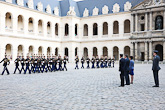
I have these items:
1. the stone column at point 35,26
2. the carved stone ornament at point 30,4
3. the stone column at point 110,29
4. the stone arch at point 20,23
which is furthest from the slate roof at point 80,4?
the stone arch at point 20,23

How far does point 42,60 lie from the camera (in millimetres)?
23031

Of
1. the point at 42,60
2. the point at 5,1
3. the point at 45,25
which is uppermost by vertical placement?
the point at 5,1

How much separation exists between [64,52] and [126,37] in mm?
14845

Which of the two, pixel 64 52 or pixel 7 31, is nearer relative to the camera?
pixel 7 31

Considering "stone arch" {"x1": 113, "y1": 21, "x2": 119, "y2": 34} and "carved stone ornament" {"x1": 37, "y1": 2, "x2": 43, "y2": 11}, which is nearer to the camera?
"carved stone ornament" {"x1": 37, "y1": 2, "x2": 43, "y2": 11}

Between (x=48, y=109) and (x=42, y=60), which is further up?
(x=42, y=60)

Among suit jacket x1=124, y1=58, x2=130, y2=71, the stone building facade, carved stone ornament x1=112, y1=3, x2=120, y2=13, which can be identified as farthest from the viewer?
carved stone ornament x1=112, y1=3, x2=120, y2=13

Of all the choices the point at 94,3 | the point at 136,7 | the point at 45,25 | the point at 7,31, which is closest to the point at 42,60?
the point at 7,31

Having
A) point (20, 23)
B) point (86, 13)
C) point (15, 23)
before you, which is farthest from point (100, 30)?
Result: point (15, 23)

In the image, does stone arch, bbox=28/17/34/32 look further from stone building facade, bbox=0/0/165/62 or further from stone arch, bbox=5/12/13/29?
stone arch, bbox=5/12/13/29

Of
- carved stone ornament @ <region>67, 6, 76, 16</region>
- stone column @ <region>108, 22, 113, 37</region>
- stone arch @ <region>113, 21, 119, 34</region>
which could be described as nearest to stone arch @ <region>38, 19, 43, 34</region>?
carved stone ornament @ <region>67, 6, 76, 16</region>

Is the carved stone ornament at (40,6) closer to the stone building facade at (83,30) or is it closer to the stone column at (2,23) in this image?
the stone building facade at (83,30)

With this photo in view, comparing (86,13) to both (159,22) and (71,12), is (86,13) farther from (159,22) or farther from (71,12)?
(159,22)

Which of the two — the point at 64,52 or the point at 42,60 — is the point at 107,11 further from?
the point at 42,60
